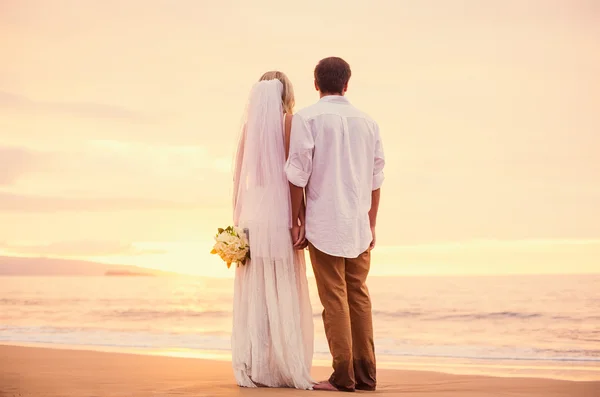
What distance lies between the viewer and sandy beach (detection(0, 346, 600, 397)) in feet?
13.7

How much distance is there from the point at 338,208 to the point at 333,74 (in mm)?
869

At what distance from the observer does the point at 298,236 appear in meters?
4.47

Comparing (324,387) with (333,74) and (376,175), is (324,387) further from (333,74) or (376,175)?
(333,74)

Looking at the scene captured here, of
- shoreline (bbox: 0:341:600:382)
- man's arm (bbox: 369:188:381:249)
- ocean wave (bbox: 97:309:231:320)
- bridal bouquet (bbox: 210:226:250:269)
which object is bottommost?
ocean wave (bbox: 97:309:231:320)

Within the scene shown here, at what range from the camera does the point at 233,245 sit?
173 inches

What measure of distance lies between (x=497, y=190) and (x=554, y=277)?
4422 mm

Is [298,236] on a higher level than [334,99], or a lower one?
lower

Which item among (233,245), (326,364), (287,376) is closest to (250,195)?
(233,245)

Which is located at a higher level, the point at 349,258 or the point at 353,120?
the point at 353,120

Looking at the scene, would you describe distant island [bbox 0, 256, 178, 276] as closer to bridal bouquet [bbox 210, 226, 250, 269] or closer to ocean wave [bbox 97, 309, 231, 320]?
ocean wave [bbox 97, 309, 231, 320]

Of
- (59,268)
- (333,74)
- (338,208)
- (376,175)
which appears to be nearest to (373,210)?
(376,175)

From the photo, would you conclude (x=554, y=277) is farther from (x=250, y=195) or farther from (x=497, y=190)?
(x=250, y=195)

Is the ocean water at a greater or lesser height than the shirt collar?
lesser

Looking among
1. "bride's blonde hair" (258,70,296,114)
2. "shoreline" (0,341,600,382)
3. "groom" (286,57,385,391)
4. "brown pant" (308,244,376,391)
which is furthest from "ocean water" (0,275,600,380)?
"bride's blonde hair" (258,70,296,114)
